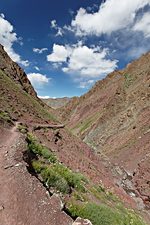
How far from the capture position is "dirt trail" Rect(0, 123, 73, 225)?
8.90m

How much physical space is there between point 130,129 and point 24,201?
4590 centimetres

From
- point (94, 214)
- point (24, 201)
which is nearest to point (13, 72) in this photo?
point (94, 214)

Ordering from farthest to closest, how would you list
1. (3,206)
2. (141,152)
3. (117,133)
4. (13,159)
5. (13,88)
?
(117,133) < (141,152) < (13,88) < (13,159) < (3,206)

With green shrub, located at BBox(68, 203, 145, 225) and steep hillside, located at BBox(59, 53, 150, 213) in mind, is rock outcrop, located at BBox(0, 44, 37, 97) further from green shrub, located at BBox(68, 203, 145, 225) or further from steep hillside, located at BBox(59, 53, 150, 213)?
green shrub, located at BBox(68, 203, 145, 225)

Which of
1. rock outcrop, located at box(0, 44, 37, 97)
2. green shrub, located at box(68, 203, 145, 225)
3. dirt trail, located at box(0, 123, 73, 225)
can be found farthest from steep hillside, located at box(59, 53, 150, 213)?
dirt trail, located at box(0, 123, 73, 225)

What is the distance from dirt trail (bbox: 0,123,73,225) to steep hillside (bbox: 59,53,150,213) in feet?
59.8

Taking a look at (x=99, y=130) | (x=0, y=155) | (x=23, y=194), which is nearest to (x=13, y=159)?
(x=0, y=155)

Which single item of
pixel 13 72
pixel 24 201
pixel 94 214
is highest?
pixel 13 72

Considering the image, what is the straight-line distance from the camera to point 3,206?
9.33m

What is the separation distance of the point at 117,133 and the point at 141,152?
16052 millimetres

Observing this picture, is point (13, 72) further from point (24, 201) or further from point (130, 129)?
point (24, 201)

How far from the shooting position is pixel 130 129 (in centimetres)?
5384

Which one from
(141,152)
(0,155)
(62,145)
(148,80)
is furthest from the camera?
(148,80)

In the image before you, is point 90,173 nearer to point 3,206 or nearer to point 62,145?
point 62,145
